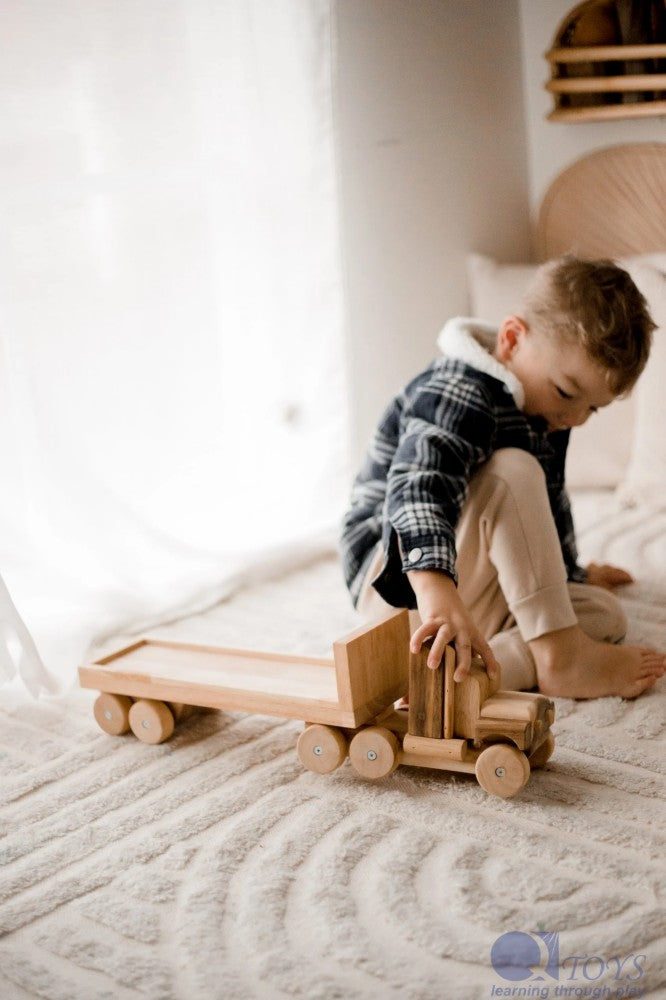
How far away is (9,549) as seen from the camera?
1.35 metres

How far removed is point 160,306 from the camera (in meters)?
1.52

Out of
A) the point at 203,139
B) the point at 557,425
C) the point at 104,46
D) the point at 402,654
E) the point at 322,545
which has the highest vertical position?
the point at 104,46

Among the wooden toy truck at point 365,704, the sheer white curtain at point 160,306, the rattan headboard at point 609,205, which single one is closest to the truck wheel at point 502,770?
the wooden toy truck at point 365,704

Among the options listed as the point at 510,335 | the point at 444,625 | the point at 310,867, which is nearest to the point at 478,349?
the point at 510,335

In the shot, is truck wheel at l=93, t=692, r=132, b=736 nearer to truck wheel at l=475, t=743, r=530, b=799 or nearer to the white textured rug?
the white textured rug

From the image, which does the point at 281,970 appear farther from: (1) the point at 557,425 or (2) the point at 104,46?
(2) the point at 104,46

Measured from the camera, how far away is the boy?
1062 millimetres

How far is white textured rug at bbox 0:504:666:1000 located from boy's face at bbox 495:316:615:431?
12.6 inches

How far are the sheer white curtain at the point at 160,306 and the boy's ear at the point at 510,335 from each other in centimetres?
57

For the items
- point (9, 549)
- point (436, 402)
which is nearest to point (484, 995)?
point (436, 402)

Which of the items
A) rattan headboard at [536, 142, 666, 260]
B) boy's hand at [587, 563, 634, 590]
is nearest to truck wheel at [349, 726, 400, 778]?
boy's hand at [587, 563, 634, 590]

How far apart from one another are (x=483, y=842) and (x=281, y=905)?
0.58 feet

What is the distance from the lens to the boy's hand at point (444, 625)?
911mm

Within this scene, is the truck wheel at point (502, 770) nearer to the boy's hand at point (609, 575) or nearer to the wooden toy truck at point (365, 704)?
the wooden toy truck at point (365, 704)
